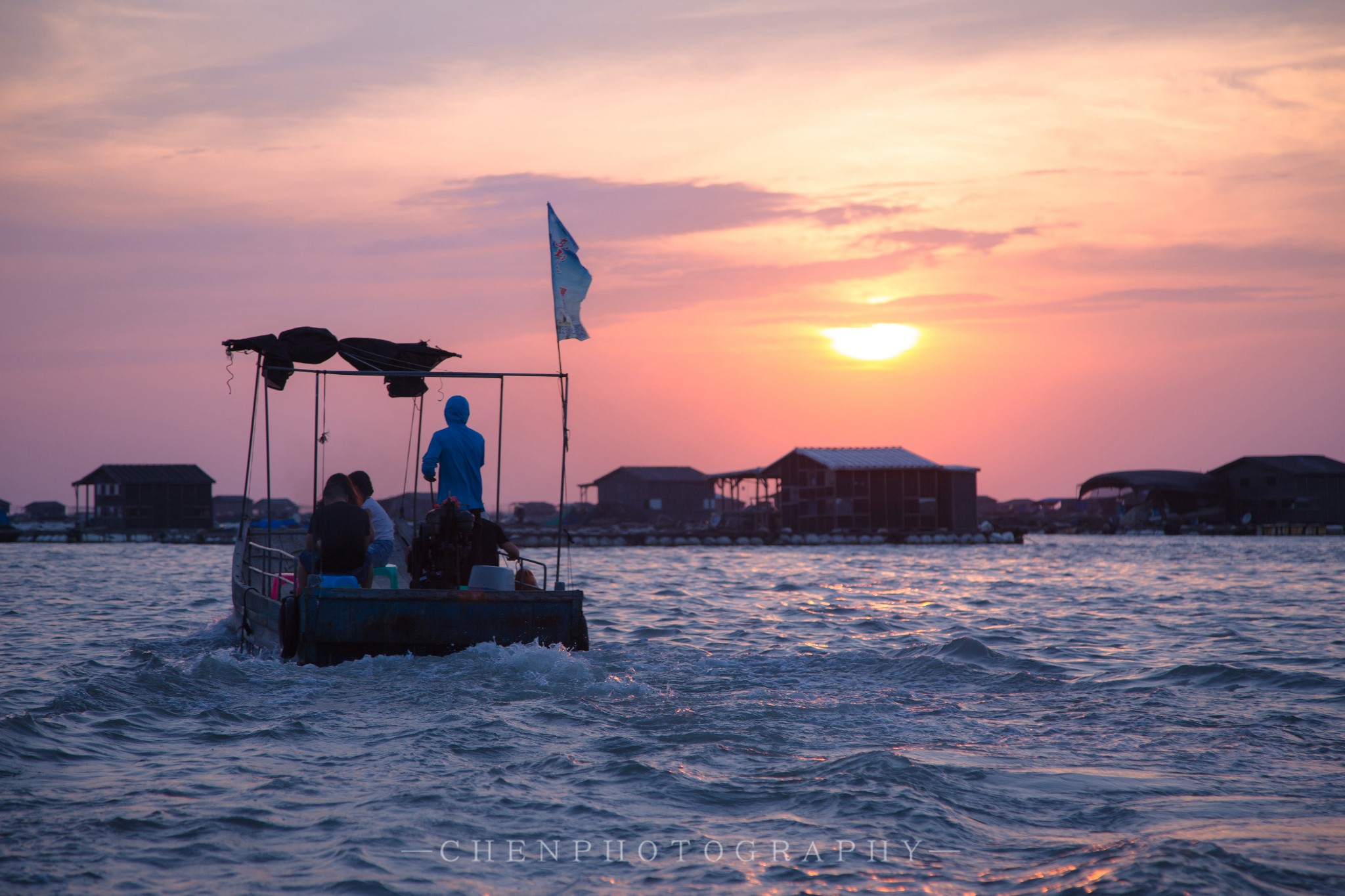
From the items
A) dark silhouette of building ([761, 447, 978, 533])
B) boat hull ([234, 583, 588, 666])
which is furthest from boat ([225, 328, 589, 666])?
dark silhouette of building ([761, 447, 978, 533])

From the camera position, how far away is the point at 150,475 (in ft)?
233

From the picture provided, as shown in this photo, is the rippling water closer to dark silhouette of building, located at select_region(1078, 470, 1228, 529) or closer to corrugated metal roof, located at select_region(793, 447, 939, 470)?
corrugated metal roof, located at select_region(793, 447, 939, 470)

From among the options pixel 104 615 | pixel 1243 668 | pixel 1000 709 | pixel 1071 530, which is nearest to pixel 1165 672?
pixel 1243 668

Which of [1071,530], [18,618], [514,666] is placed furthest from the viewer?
[1071,530]

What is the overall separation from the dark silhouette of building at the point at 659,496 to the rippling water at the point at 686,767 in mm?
75221

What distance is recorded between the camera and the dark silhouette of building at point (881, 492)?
A: 6341 cm

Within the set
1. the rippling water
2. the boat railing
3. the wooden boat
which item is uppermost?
the boat railing

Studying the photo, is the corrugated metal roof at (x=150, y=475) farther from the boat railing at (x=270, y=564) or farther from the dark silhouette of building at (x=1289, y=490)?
the dark silhouette of building at (x=1289, y=490)

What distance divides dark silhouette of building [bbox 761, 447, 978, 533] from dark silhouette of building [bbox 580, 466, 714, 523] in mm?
22026

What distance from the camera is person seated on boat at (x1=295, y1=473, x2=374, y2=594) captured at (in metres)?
9.78

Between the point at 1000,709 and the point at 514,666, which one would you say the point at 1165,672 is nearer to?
the point at 1000,709

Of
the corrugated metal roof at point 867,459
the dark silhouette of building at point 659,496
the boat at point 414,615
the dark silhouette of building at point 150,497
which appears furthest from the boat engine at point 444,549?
the dark silhouette of building at point 659,496

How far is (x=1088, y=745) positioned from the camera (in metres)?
6.91

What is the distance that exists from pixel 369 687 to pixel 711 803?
4068 millimetres
